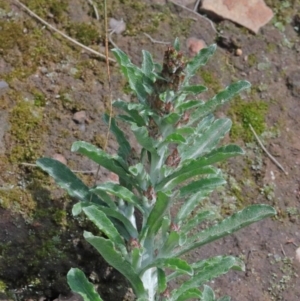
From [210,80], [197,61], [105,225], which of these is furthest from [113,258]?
[210,80]

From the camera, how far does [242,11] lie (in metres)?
3.96

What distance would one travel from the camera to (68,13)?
376cm

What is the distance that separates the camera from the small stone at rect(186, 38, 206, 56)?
379 centimetres

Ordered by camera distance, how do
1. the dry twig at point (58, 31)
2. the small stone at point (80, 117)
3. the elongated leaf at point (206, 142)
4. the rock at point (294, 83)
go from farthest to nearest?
the rock at point (294, 83) < the dry twig at point (58, 31) < the small stone at point (80, 117) < the elongated leaf at point (206, 142)

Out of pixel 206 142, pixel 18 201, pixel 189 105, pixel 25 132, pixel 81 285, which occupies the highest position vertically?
pixel 189 105

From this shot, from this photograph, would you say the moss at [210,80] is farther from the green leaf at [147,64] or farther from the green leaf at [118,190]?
the green leaf at [118,190]

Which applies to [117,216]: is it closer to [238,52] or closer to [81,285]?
[81,285]

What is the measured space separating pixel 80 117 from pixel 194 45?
2.81ft

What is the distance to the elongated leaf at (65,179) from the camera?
282 centimetres

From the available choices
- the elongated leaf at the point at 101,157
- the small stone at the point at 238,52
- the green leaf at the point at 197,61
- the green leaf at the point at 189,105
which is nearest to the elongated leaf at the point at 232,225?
the elongated leaf at the point at 101,157

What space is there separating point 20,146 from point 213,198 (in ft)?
3.27

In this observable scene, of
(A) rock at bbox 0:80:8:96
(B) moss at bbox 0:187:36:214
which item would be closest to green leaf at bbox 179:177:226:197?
(B) moss at bbox 0:187:36:214

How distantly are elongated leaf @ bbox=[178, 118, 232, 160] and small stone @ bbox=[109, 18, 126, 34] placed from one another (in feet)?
3.89

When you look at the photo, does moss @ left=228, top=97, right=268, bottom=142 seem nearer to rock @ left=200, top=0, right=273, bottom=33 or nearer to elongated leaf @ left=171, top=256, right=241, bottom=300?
rock @ left=200, top=0, right=273, bottom=33
